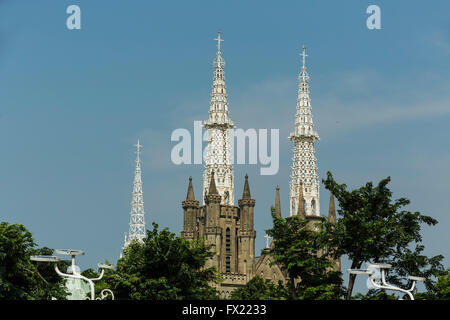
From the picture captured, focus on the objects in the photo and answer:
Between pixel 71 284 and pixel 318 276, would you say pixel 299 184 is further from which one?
pixel 318 276

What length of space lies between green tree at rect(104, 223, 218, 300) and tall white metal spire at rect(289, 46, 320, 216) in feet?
316

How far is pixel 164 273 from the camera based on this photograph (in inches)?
2682

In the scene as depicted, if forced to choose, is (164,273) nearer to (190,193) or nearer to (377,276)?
(377,276)

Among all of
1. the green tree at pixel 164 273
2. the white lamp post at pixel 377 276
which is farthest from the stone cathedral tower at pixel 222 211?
the white lamp post at pixel 377 276

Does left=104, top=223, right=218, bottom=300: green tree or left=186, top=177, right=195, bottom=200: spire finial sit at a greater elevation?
left=186, top=177, right=195, bottom=200: spire finial

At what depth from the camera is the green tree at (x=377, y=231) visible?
59781 mm

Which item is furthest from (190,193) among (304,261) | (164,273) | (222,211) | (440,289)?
(304,261)

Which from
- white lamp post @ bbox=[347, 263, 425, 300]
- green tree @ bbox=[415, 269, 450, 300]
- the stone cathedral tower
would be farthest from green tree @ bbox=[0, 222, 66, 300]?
the stone cathedral tower

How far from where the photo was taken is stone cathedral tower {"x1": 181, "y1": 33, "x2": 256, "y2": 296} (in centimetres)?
15725

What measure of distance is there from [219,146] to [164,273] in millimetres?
98326

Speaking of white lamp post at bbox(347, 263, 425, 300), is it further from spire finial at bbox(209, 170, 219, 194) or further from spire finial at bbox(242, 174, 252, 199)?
spire finial at bbox(242, 174, 252, 199)

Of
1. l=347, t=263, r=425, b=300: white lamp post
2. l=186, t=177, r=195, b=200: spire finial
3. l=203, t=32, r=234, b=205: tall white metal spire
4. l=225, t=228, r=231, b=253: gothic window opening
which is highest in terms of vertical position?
l=203, t=32, r=234, b=205: tall white metal spire
